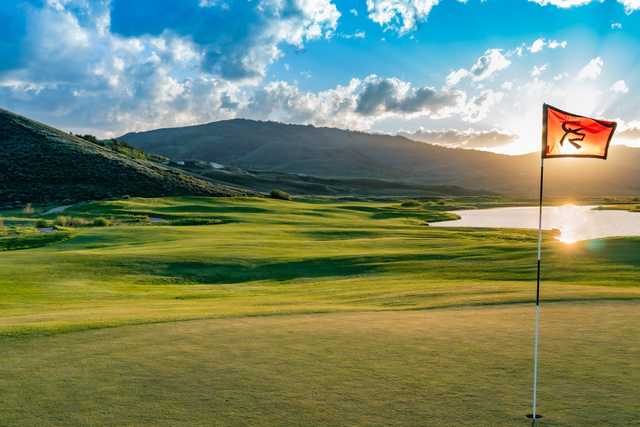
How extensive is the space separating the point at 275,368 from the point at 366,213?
80945 millimetres

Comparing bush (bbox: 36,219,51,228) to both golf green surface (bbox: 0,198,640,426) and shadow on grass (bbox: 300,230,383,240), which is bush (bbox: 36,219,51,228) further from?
golf green surface (bbox: 0,198,640,426)

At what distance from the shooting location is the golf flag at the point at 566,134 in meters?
9.76

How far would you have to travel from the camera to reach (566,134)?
9.83m

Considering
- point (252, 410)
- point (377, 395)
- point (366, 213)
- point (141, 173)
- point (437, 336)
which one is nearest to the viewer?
point (252, 410)

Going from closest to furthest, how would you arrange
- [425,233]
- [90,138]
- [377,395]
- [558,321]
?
[377,395] < [558,321] < [425,233] < [90,138]

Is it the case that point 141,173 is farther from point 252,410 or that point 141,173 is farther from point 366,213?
point 252,410

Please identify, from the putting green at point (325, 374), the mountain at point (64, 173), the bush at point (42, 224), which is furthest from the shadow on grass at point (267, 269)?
the mountain at point (64, 173)

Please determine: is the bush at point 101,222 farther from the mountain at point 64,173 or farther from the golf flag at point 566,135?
the golf flag at point 566,135

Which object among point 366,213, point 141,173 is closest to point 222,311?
point 366,213

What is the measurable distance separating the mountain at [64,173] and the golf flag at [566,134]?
94.0 m

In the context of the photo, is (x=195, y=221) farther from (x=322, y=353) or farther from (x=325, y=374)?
(x=325, y=374)

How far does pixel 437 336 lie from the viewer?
40.9ft

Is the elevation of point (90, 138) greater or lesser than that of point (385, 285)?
greater

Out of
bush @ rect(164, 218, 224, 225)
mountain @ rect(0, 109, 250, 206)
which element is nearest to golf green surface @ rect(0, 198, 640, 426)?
bush @ rect(164, 218, 224, 225)
